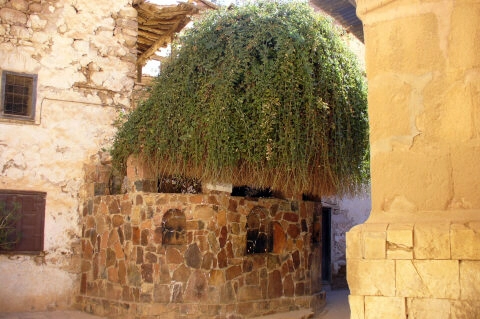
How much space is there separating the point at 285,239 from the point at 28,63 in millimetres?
6215

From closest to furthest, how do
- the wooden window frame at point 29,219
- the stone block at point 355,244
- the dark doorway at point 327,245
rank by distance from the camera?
the stone block at point 355,244 → the wooden window frame at point 29,219 → the dark doorway at point 327,245

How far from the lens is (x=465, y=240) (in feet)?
8.11

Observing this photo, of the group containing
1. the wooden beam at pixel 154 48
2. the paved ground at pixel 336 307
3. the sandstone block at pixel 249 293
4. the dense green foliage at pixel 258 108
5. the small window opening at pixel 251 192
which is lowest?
the paved ground at pixel 336 307

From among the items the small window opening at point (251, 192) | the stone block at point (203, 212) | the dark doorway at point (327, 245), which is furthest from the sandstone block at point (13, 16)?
the dark doorway at point (327, 245)

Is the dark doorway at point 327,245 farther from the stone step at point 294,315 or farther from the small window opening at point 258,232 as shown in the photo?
the small window opening at point 258,232

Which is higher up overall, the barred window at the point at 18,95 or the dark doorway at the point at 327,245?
the barred window at the point at 18,95

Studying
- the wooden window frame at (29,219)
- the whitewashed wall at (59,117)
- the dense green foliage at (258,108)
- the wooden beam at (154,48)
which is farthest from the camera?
the wooden beam at (154,48)

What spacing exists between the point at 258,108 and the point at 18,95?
4.98m

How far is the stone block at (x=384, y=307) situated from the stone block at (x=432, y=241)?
23 cm

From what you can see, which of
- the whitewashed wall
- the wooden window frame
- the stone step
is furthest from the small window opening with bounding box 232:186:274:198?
the wooden window frame

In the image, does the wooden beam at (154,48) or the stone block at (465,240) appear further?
the wooden beam at (154,48)

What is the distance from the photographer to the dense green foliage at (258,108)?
937 cm

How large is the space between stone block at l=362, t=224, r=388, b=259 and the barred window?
31.3 ft

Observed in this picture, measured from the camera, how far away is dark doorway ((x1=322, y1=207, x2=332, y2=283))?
15.4 meters
